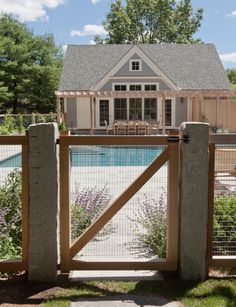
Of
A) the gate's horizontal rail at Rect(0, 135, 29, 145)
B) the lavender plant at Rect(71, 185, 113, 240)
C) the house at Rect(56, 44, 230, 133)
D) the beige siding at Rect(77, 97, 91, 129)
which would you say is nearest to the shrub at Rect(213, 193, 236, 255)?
the lavender plant at Rect(71, 185, 113, 240)

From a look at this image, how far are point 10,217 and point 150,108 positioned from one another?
24.2 m

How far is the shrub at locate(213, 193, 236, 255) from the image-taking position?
4.64 m

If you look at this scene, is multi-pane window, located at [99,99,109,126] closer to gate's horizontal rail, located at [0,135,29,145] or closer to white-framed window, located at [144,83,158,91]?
white-framed window, located at [144,83,158,91]

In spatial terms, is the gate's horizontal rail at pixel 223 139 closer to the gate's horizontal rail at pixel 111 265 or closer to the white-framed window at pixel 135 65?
the gate's horizontal rail at pixel 111 265

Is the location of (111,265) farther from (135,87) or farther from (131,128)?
(135,87)

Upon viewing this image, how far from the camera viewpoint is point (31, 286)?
413cm

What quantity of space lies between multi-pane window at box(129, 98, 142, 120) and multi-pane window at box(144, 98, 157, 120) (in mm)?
398

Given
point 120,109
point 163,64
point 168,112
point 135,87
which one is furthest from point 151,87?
point 163,64

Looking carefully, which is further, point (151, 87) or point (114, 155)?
point (151, 87)

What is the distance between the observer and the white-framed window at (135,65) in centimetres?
2873

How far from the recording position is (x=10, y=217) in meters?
4.92

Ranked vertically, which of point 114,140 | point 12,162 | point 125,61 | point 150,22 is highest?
point 150,22

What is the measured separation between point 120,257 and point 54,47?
1568 inches

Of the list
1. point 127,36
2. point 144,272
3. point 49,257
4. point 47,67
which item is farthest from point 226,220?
point 127,36
